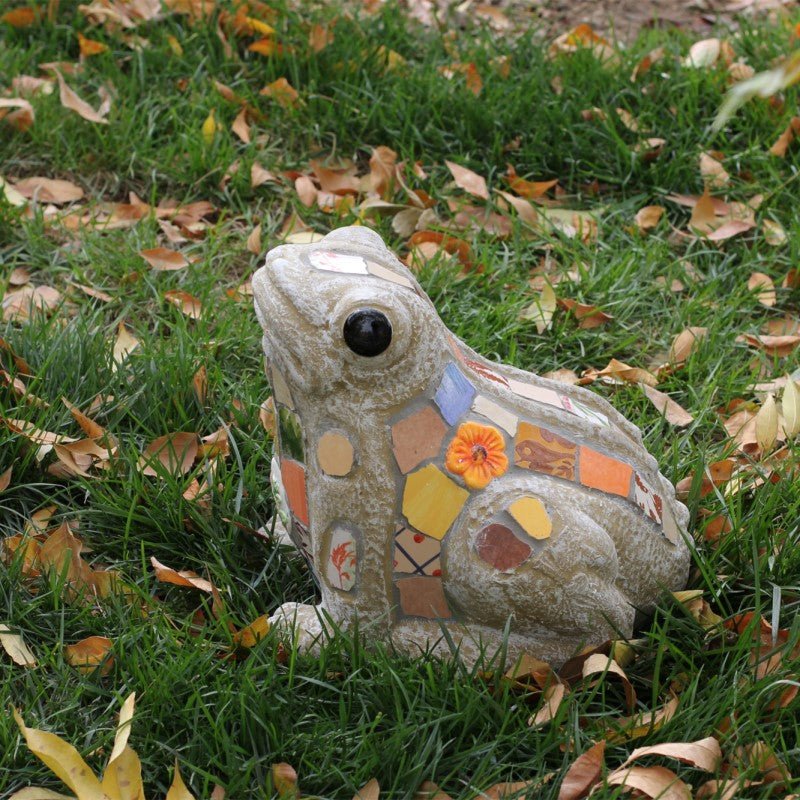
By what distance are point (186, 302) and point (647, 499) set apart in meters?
1.82

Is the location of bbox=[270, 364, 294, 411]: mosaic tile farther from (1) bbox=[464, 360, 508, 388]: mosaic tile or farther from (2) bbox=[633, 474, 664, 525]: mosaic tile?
(2) bbox=[633, 474, 664, 525]: mosaic tile

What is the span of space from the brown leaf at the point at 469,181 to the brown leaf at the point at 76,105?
1385mm

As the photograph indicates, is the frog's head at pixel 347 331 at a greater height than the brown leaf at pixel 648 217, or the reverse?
the frog's head at pixel 347 331

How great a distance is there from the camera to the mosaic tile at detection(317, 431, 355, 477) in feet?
7.34

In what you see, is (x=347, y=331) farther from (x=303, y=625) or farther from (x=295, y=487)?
(x=303, y=625)

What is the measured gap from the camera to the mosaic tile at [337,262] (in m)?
2.28

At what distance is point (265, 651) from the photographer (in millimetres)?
2496

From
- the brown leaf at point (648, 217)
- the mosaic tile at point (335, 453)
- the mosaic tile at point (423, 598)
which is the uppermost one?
the mosaic tile at point (335, 453)

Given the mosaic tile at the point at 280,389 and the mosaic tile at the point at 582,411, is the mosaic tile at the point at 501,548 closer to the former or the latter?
the mosaic tile at the point at 582,411

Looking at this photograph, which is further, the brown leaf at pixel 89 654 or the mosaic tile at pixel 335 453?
the brown leaf at pixel 89 654

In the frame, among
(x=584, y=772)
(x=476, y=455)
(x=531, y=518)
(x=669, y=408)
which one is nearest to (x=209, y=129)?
(x=669, y=408)

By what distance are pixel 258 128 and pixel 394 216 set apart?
0.81 meters

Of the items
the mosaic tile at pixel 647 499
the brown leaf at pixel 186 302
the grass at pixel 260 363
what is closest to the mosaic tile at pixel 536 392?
the mosaic tile at pixel 647 499

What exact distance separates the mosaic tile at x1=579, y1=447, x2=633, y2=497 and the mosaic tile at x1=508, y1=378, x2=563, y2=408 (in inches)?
5.5
